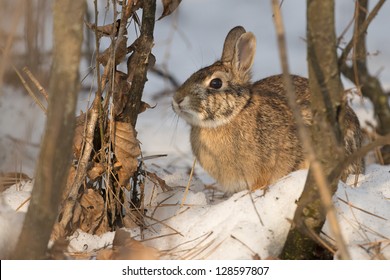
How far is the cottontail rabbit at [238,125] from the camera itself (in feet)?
13.9

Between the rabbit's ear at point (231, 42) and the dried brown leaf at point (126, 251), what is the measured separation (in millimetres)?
1622

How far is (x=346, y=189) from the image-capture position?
3545 millimetres

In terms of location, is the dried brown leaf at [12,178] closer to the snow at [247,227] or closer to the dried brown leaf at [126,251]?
the snow at [247,227]

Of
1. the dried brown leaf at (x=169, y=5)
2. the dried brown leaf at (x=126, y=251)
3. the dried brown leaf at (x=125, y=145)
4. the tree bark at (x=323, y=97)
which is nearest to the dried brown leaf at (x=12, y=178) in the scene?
the dried brown leaf at (x=125, y=145)

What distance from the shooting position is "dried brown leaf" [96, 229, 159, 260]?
10.4ft

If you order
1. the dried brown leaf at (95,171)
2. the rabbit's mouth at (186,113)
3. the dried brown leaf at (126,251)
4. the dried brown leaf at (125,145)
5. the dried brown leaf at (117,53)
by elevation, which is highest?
the dried brown leaf at (117,53)

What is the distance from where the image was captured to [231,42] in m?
4.52

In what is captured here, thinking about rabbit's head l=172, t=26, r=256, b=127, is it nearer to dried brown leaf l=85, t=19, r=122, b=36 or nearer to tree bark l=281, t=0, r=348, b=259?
dried brown leaf l=85, t=19, r=122, b=36

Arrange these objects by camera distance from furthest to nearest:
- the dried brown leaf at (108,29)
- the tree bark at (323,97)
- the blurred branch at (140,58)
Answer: the blurred branch at (140,58) → the dried brown leaf at (108,29) → the tree bark at (323,97)

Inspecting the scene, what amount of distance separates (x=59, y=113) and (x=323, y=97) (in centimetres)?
104

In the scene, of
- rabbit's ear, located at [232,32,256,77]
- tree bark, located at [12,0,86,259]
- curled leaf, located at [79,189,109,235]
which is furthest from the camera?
rabbit's ear, located at [232,32,256,77]

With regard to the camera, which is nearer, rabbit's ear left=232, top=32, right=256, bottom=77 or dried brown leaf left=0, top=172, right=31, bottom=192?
dried brown leaf left=0, top=172, right=31, bottom=192

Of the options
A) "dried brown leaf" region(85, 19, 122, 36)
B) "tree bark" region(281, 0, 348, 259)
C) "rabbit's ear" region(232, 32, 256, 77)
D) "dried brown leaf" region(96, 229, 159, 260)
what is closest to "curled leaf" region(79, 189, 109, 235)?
"dried brown leaf" region(96, 229, 159, 260)

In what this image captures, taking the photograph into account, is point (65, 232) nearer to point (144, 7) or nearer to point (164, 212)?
point (164, 212)
